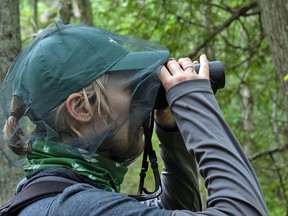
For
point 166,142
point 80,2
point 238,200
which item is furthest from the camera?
point 80,2

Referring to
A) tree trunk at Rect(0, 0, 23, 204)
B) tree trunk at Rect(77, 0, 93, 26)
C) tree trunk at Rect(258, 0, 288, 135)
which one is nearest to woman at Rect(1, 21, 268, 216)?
tree trunk at Rect(0, 0, 23, 204)

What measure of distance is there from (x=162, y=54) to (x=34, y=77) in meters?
0.37

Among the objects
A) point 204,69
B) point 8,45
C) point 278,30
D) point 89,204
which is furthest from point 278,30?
point 89,204

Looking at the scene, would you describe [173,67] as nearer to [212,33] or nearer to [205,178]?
[205,178]

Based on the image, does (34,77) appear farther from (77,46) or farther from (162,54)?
(162,54)

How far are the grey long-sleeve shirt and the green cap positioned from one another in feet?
0.54

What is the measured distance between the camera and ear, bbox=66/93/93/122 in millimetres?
1604

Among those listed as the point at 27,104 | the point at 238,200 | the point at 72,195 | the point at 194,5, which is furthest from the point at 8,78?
the point at 194,5

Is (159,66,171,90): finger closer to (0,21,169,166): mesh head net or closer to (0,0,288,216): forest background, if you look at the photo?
(0,21,169,166): mesh head net

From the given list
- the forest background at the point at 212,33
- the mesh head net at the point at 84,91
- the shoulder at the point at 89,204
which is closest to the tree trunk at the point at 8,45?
the forest background at the point at 212,33

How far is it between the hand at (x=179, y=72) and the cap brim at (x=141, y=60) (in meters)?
0.03

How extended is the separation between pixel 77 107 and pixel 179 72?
0.94 feet

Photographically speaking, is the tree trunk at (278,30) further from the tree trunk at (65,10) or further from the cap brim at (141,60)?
the cap brim at (141,60)

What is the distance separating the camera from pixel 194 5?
20.6 ft
